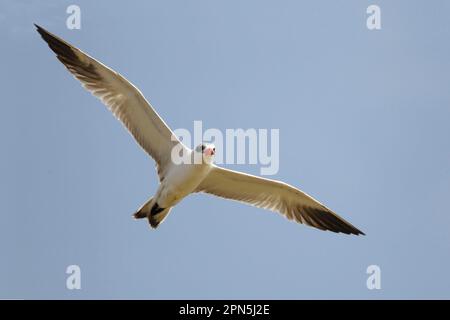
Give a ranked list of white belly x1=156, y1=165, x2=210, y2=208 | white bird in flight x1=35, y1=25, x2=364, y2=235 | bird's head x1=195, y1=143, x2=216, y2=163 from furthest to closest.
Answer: white bird in flight x1=35, y1=25, x2=364, y2=235
white belly x1=156, y1=165, x2=210, y2=208
bird's head x1=195, y1=143, x2=216, y2=163

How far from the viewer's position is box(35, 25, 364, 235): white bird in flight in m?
14.6

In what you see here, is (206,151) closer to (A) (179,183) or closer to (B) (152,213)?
(A) (179,183)

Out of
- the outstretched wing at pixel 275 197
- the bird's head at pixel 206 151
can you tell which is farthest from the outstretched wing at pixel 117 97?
the outstretched wing at pixel 275 197

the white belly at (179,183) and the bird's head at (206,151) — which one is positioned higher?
the bird's head at (206,151)

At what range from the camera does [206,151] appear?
46.4 ft

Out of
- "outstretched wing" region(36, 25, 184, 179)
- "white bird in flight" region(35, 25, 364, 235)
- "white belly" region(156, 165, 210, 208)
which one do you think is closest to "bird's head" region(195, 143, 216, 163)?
"white bird in flight" region(35, 25, 364, 235)

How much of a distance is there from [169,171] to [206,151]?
3.55ft

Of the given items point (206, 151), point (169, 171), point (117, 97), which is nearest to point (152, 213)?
point (169, 171)

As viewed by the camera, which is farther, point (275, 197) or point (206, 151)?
point (275, 197)

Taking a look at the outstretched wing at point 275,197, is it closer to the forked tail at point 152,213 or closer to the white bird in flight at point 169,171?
the white bird in flight at point 169,171

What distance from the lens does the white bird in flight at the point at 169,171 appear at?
47.9ft

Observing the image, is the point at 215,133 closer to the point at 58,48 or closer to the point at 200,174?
the point at 200,174

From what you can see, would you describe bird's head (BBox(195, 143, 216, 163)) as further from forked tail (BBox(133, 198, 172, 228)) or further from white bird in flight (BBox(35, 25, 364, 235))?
forked tail (BBox(133, 198, 172, 228))

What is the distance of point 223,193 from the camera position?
15781mm
